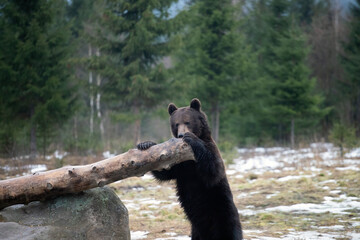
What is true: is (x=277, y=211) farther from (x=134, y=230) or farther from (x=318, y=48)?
(x=318, y=48)

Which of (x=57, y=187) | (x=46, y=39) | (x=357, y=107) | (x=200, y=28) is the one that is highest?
(x=200, y=28)

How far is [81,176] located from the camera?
421cm

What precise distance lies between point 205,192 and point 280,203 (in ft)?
13.0

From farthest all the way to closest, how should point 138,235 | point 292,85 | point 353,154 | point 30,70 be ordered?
1. point 292,85
2. point 30,70
3. point 353,154
4. point 138,235

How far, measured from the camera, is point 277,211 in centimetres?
746

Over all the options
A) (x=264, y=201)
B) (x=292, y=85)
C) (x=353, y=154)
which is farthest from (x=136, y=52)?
(x=264, y=201)

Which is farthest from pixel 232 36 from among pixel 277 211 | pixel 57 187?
pixel 57 187

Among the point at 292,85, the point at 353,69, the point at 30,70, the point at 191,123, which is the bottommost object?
the point at 191,123

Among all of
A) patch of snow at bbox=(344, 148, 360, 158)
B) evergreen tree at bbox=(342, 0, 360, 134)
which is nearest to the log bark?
patch of snow at bbox=(344, 148, 360, 158)

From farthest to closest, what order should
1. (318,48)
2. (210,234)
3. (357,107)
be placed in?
(318,48) < (357,107) < (210,234)

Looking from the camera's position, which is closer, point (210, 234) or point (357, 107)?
point (210, 234)

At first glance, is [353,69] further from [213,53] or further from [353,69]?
[213,53]

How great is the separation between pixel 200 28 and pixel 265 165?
10703 mm

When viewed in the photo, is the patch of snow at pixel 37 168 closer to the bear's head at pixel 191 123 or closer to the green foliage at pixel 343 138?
the bear's head at pixel 191 123
